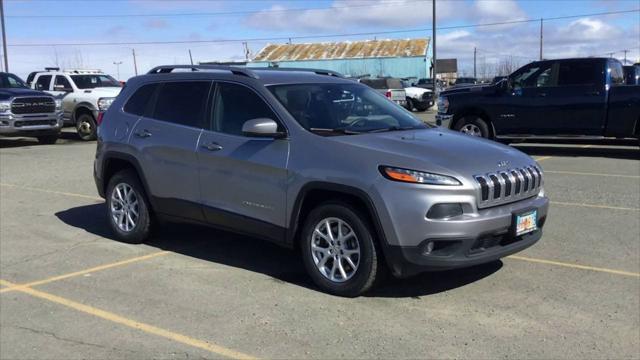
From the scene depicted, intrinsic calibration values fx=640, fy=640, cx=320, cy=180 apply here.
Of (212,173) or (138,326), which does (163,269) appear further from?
(138,326)

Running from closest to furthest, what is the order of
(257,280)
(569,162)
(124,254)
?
(257,280) → (124,254) → (569,162)

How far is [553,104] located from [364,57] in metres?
54.2

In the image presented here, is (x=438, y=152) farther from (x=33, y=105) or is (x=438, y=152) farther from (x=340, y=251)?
(x=33, y=105)

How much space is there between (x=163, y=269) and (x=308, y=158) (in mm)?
1823

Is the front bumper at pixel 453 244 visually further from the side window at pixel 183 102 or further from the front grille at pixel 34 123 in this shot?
the front grille at pixel 34 123

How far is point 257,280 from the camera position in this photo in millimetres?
5473

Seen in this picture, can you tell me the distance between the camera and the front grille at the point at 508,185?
4.67 meters

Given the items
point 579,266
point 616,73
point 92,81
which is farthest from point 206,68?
point 92,81

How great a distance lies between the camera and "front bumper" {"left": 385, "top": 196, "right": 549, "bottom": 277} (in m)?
4.54

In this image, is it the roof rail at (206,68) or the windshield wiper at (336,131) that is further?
the roof rail at (206,68)

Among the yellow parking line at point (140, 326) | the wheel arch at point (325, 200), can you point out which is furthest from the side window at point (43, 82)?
the wheel arch at point (325, 200)

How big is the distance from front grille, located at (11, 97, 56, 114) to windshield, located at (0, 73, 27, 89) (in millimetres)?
1318

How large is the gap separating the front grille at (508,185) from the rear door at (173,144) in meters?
2.65

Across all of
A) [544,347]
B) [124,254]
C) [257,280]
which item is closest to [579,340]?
[544,347]
